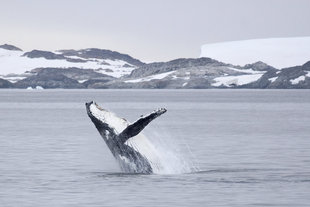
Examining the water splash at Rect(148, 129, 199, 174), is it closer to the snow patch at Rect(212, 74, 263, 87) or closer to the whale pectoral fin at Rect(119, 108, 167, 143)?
the whale pectoral fin at Rect(119, 108, 167, 143)

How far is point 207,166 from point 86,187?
5484mm

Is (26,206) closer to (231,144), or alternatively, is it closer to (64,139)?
(231,144)

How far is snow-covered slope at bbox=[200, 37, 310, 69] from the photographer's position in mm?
173000

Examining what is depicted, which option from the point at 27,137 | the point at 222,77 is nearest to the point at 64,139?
the point at 27,137

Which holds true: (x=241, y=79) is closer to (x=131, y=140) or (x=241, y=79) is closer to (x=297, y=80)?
(x=297, y=80)

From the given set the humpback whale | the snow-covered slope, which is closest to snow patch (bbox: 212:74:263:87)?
the snow-covered slope

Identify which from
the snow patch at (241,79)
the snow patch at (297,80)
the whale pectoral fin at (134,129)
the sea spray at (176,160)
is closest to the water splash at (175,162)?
the sea spray at (176,160)

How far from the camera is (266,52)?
7062 inches

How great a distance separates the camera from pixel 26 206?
1720 centimetres

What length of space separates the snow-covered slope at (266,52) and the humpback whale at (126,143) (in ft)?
495

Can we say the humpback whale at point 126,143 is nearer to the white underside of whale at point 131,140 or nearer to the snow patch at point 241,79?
the white underside of whale at point 131,140

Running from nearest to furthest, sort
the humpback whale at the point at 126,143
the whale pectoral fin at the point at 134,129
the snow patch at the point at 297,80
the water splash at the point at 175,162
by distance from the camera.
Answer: the whale pectoral fin at the point at 134,129 < the humpback whale at the point at 126,143 < the water splash at the point at 175,162 < the snow patch at the point at 297,80

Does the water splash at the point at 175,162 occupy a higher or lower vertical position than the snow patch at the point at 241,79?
lower

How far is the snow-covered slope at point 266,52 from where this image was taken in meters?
173
